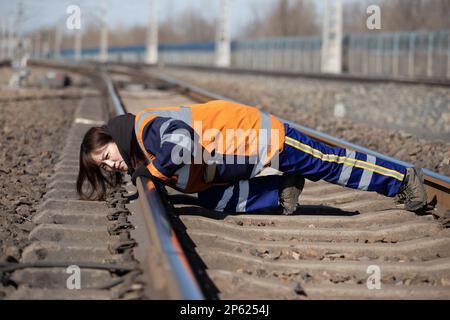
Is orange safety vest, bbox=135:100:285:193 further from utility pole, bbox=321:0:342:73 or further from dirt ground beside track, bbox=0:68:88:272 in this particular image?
utility pole, bbox=321:0:342:73

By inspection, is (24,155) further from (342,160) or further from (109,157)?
(342,160)

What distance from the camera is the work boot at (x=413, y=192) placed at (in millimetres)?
4215

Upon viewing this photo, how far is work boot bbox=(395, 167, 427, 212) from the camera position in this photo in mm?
4215

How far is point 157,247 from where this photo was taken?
9.34ft

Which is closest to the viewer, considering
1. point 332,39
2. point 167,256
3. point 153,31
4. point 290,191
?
point 167,256

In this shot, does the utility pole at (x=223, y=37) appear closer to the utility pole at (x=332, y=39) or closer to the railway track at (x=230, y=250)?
the utility pole at (x=332, y=39)

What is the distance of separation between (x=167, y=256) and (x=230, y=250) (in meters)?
0.86

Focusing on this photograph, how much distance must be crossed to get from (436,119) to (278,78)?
540 inches

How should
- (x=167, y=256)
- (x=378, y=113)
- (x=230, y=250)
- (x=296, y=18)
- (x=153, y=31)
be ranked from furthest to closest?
(x=296, y=18), (x=153, y=31), (x=378, y=113), (x=230, y=250), (x=167, y=256)

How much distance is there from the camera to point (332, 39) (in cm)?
3086

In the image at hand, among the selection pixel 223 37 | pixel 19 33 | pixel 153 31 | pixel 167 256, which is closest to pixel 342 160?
pixel 167 256

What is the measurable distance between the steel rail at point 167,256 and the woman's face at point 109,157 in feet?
1.04
